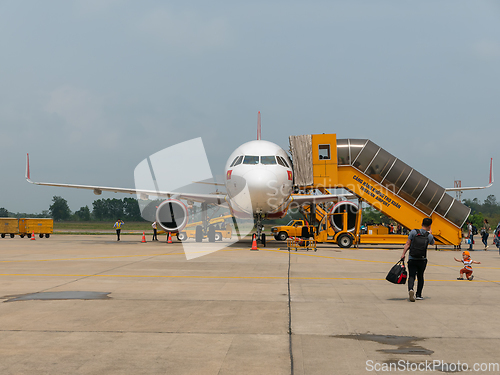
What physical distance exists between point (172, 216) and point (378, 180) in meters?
11.0

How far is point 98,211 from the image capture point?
147625mm

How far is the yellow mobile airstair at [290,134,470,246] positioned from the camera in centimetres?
2295

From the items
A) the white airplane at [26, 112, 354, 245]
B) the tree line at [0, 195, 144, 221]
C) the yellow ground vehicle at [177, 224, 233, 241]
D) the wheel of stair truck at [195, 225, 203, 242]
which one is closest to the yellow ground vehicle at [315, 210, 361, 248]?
the white airplane at [26, 112, 354, 245]

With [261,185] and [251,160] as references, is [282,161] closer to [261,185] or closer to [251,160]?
[251,160]

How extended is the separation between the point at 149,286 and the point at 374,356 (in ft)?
18.9

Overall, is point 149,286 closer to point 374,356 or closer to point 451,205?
point 374,356

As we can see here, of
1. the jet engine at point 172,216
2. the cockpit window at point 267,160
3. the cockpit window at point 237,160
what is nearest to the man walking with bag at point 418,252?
the cockpit window at point 267,160

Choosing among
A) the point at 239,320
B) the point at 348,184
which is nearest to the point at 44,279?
the point at 239,320

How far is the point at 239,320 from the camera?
6.21 metres

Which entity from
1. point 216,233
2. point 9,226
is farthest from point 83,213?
point 216,233

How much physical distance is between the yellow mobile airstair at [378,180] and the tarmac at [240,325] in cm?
1226

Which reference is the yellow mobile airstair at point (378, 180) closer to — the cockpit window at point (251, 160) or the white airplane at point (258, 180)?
the white airplane at point (258, 180)

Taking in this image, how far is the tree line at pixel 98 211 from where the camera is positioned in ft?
445

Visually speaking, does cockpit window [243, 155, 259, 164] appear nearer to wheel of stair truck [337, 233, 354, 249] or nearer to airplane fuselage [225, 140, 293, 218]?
airplane fuselage [225, 140, 293, 218]
